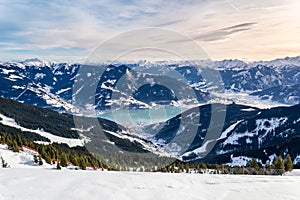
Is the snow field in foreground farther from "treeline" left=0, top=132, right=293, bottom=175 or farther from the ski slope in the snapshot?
"treeline" left=0, top=132, right=293, bottom=175

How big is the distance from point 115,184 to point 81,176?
186 inches

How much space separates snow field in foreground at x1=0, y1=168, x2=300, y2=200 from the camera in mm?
22359

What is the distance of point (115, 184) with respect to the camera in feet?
84.0

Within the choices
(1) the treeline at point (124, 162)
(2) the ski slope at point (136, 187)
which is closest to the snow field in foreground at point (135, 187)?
(2) the ski slope at point (136, 187)

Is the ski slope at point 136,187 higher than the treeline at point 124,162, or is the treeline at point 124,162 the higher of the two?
the ski slope at point 136,187

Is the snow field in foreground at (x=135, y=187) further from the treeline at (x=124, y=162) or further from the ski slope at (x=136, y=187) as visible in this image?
the treeline at (x=124, y=162)

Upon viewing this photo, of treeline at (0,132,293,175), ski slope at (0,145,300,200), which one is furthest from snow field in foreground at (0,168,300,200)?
treeline at (0,132,293,175)

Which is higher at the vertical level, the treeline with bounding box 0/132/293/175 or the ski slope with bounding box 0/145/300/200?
the ski slope with bounding box 0/145/300/200

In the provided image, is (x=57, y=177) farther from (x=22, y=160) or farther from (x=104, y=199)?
(x=22, y=160)

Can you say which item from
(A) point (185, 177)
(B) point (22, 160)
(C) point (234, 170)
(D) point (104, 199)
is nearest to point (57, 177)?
(D) point (104, 199)

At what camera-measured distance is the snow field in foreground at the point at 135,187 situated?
22.4 m

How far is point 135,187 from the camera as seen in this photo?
25000mm

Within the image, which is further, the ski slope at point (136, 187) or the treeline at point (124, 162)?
the treeline at point (124, 162)

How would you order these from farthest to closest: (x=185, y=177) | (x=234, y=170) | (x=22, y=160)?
(x=22, y=160)
(x=234, y=170)
(x=185, y=177)
